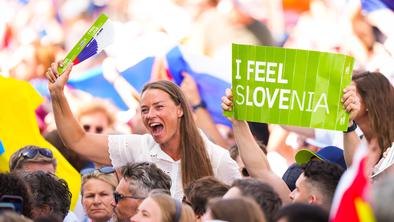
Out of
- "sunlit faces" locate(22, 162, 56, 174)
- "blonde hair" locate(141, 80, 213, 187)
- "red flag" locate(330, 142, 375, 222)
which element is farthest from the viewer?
"sunlit faces" locate(22, 162, 56, 174)

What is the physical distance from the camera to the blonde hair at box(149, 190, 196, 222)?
6379 mm

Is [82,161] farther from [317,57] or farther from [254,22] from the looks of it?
[317,57]

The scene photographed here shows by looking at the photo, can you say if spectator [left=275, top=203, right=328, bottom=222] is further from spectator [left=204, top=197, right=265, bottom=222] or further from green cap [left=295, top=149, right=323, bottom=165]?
green cap [left=295, top=149, right=323, bottom=165]

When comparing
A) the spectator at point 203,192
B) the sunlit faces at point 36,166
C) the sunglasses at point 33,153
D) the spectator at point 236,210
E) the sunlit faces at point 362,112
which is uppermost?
the sunglasses at point 33,153

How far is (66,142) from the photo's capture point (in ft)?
26.1

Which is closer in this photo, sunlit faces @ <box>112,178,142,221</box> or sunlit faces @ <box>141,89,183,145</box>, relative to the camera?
sunlit faces @ <box>112,178,142,221</box>

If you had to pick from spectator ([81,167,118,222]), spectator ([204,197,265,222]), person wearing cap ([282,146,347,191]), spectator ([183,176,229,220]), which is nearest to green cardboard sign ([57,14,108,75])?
spectator ([81,167,118,222])

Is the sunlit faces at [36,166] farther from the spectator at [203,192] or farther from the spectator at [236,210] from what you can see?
the spectator at [236,210]

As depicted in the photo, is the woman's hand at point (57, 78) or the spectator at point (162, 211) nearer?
the spectator at point (162, 211)

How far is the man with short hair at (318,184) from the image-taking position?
6461mm

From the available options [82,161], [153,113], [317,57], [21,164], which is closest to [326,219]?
[317,57]

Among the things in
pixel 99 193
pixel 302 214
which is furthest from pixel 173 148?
pixel 302 214

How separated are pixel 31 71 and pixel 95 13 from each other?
0.80m

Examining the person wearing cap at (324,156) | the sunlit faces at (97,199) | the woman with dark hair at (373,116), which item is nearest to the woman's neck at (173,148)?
the sunlit faces at (97,199)
